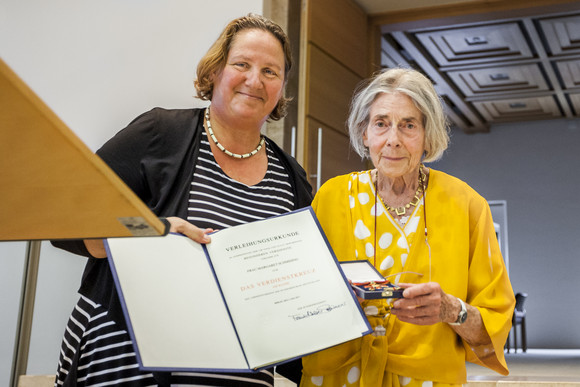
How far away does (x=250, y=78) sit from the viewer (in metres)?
1.54

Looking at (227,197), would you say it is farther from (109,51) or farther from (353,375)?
(109,51)

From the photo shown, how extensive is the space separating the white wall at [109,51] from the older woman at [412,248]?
2.93 metres

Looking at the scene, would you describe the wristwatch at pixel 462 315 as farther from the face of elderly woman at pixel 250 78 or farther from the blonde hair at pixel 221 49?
the blonde hair at pixel 221 49

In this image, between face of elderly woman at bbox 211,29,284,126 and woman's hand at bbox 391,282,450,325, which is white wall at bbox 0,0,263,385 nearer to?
face of elderly woman at bbox 211,29,284,126

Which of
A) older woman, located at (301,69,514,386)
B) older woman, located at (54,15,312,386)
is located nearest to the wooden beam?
older woman, located at (54,15,312,386)

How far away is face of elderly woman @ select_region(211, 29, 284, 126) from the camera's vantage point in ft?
5.06

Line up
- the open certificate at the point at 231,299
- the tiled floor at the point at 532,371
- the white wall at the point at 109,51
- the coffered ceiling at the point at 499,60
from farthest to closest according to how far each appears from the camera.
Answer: the coffered ceiling at the point at 499,60
the white wall at the point at 109,51
the tiled floor at the point at 532,371
the open certificate at the point at 231,299

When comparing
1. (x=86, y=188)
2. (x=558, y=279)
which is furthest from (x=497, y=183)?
(x=86, y=188)

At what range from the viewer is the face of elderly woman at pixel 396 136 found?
1429 millimetres

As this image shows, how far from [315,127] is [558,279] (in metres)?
8.69

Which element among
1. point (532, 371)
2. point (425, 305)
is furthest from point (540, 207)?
point (425, 305)

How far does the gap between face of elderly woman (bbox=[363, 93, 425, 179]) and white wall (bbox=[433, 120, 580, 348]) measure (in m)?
11.1

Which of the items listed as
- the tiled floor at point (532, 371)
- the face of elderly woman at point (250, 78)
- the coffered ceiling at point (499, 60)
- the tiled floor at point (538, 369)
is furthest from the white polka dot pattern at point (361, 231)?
the coffered ceiling at point (499, 60)

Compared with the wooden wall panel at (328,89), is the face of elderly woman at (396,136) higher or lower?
lower
